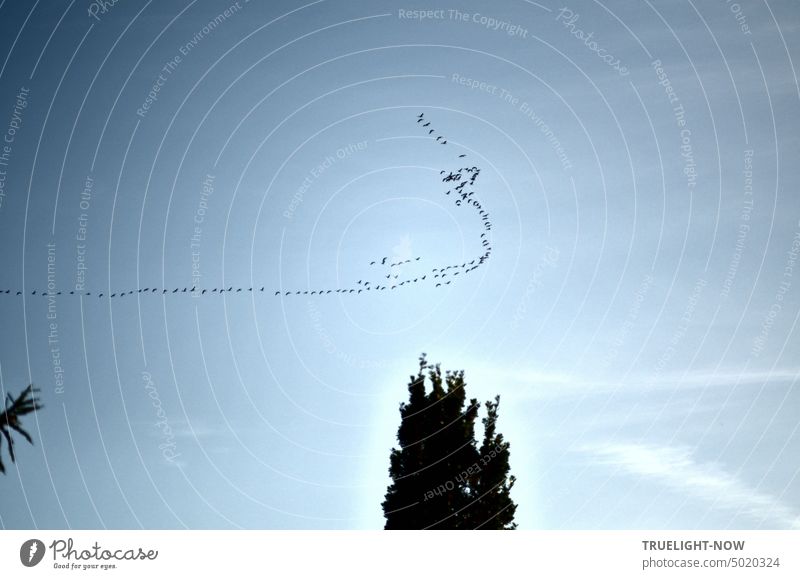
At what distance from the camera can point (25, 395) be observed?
2238cm

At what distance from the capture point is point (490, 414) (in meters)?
38.9

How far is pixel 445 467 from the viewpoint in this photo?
38406 mm

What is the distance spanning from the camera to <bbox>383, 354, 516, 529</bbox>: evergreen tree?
37.8 m

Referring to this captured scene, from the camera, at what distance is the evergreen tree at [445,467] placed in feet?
124
